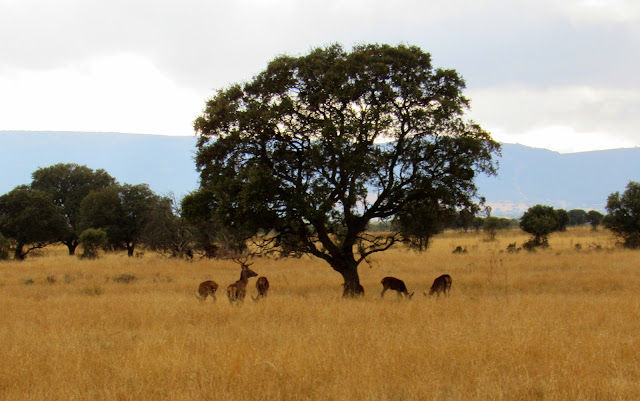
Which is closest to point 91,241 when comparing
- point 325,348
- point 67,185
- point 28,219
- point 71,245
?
point 28,219

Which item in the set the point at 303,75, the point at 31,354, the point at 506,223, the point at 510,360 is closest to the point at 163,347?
the point at 31,354

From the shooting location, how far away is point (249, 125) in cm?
1534

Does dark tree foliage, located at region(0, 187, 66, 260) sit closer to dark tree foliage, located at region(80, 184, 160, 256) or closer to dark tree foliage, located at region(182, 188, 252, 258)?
dark tree foliage, located at region(80, 184, 160, 256)

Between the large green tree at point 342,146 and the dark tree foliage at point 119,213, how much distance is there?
27.1m

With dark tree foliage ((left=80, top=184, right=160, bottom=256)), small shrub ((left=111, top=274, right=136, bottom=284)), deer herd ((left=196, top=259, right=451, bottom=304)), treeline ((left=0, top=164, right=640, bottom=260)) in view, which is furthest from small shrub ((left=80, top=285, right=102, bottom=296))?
dark tree foliage ((left=80, top=184, right=160, bottom=256))

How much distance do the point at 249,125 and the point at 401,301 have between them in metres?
6.73

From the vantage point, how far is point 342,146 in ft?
48.3

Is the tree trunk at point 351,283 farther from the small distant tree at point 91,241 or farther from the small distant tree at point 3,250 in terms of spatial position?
the small distant tree at point 3,250

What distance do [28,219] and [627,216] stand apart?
45.1 meters

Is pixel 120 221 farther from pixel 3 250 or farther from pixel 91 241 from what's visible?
pixel 3 250

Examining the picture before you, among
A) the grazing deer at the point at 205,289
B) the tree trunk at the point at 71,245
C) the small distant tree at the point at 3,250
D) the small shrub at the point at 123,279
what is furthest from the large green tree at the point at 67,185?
the grazing deer at the point at 205,289

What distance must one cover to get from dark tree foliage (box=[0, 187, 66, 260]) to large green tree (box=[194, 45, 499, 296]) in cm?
3110

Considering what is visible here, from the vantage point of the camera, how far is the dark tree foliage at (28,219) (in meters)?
41.2

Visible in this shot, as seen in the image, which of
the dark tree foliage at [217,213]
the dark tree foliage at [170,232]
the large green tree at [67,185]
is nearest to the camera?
the dark tree foliage at [217,213]
